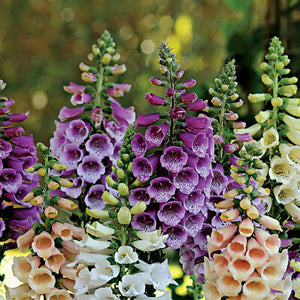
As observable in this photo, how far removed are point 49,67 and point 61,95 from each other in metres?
0.20

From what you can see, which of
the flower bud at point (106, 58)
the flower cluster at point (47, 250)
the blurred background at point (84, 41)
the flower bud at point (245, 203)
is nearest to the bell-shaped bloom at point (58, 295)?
the flower cluster at point (47, 250)

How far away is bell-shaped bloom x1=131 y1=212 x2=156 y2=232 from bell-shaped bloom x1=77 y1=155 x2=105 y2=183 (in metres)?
0.10

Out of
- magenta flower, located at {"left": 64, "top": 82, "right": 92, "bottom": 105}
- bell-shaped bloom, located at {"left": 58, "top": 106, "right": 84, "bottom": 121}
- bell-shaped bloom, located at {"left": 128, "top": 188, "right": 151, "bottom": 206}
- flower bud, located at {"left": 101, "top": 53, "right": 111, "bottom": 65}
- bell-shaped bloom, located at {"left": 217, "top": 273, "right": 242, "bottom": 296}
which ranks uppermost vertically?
flower bud, located at {"left": 101, "top": 53, "right": 111, "bottom": 65}

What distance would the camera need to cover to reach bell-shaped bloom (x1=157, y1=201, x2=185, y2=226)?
0.57 m

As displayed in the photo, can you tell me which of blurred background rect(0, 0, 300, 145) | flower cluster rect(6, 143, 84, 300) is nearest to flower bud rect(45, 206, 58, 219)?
flower cluster rect(6, 143, 84, 300)

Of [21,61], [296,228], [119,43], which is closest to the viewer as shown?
[296,228]

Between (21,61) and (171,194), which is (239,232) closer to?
(171,194)

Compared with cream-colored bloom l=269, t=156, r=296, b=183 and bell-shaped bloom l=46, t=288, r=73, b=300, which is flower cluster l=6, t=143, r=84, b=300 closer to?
bell-shaped bloom l=46, t=288, r=73, b=300

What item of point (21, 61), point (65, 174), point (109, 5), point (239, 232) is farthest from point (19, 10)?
point (239, 232)

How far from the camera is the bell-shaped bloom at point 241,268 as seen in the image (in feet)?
1.61

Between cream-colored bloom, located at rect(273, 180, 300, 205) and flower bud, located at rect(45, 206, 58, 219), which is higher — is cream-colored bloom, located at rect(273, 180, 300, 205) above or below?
above

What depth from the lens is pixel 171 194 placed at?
0.56m

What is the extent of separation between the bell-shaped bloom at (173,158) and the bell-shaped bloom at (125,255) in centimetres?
11

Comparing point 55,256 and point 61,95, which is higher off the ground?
point 61,95
